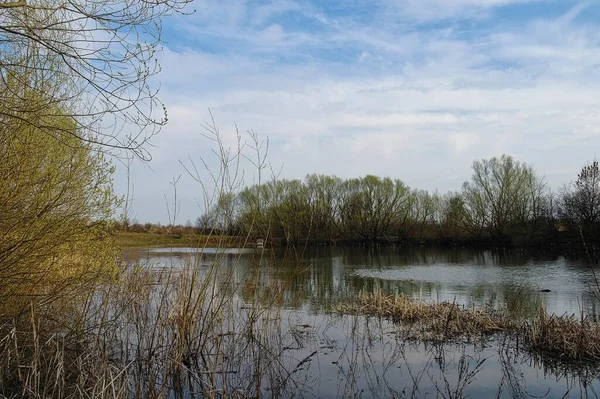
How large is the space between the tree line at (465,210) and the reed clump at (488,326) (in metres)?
14.8

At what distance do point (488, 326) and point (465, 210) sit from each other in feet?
146

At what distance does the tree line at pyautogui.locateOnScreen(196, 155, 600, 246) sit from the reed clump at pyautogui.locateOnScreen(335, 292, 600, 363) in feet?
48.5

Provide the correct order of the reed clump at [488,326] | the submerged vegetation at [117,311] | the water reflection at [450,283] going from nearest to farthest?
the submerged vegetation at [117,311] < the reed clump at [488,326] < the water reflection at [450,283]

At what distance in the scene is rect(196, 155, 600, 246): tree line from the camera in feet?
132

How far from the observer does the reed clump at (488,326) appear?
26.7 feet

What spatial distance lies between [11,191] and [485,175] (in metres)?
51.7

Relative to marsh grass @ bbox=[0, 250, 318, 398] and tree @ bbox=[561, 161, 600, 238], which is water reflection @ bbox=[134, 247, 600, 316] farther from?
tree @ bbox=[561, 161, 600, 238]

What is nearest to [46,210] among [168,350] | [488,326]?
[168,350]

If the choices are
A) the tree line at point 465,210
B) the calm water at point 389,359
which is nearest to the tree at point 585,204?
the tree line at point 465,210

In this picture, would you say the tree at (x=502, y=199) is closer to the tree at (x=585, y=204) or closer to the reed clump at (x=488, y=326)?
the tree at (x=585, y=204)

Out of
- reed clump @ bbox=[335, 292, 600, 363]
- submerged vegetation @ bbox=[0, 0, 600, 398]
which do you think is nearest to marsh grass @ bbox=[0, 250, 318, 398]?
submerged vegetation @ bbox=[0, 0, 600, 398]

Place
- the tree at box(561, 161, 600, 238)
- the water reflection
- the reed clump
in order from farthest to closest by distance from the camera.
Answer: the tree at box(561, 161, 600, 238) → the water reflection → the reed clump

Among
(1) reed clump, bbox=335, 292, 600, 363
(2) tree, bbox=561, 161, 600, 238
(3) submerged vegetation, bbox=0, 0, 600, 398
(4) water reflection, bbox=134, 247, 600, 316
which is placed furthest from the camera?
(2) tree, bbox=561, 161, 600, 238

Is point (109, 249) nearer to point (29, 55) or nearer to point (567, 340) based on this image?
point (29, 55)
